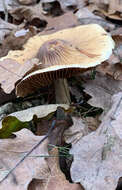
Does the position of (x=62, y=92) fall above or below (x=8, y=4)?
below

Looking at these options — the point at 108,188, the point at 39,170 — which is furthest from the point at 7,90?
the point at 108,188

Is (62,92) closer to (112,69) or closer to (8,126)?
(112,69)

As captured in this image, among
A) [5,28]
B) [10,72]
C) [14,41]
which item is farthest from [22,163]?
[5,28]

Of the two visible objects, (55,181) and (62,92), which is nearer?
(55,181)

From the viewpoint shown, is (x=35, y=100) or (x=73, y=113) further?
(x=35, y=100)

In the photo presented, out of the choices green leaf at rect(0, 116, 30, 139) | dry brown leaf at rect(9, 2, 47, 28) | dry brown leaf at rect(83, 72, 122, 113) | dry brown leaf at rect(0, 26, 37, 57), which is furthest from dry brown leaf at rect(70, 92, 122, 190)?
dry brown leaf at rect(9, 2, 47, 28)

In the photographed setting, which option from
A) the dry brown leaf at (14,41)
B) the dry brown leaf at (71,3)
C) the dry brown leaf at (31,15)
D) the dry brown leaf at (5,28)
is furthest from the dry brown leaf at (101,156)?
the dry brown leaf at (71,3)

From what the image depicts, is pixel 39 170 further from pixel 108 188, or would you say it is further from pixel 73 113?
pixel 73 113
